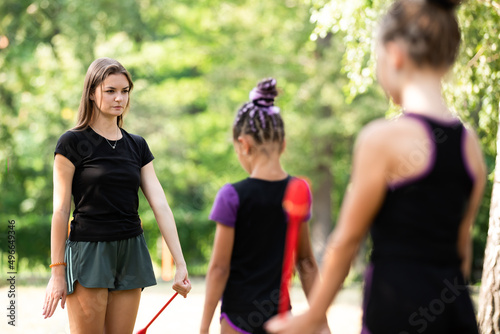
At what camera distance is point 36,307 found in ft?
32.9

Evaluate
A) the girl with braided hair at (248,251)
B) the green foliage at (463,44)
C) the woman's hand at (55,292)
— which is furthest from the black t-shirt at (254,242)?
the green foliage at (463,44)

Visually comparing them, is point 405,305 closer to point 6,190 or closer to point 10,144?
point 10,144

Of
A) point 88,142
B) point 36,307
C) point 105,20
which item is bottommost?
point 36,307

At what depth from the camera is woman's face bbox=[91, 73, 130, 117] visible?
3.42 metres

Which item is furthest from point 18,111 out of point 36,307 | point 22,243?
point 36,307

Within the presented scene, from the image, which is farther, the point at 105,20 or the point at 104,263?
the point at 105,20

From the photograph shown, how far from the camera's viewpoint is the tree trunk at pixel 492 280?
4805 millimetres

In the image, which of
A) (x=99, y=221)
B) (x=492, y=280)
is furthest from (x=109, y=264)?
(x=492, y=280)

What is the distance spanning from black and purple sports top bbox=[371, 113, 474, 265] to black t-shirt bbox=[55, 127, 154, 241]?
1.76 metres

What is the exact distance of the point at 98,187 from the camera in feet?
10.8

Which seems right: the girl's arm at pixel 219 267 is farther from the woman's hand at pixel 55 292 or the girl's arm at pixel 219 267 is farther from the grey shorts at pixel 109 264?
the woman's hand at pixel 55 292

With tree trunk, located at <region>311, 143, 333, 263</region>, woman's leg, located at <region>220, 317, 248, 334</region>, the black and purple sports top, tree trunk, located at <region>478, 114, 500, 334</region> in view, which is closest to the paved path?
tree trunk, located at <region>478, 114, 500, 334</region>

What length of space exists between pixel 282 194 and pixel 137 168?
0.97m

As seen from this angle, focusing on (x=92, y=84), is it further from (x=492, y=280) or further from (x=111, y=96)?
(x=492, y=280)
